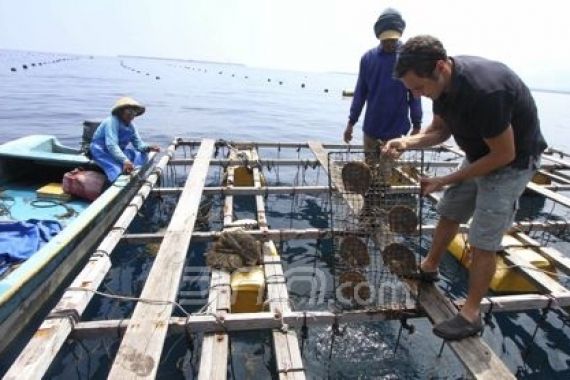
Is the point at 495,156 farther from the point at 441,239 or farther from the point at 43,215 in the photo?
the point at 43,215

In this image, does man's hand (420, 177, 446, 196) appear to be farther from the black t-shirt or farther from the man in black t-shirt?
the black t-shirt

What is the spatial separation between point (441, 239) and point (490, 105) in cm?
166

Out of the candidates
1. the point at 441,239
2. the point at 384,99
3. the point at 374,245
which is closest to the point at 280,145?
the point at 384,99

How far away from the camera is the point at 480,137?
134 inches

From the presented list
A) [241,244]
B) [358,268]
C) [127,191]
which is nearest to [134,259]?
[127,191]

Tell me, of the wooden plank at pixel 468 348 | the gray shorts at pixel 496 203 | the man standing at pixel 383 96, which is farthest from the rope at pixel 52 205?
the gray shorts at pixel 496 203

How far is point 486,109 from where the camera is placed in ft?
9.87

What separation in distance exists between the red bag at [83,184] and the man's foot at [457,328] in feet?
21.4

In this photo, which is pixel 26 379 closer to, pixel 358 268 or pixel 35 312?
pixel 35 312

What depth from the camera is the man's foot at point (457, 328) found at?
3602 millimetres

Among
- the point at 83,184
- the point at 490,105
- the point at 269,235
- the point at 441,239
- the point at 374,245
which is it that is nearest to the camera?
the point at 490,105

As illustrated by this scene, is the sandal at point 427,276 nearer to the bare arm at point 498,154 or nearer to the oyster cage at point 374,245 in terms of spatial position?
the oyster cage at point 374,245

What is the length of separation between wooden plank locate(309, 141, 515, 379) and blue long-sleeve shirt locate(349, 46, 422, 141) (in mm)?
2822

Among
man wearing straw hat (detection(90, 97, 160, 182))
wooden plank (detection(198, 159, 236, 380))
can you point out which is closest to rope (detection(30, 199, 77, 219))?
man wearing straw hat (detection(90, 97, 160, 182))
